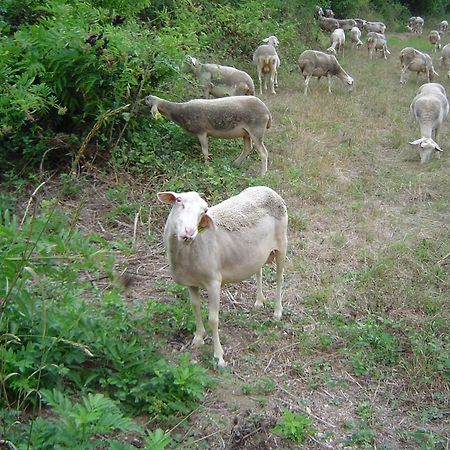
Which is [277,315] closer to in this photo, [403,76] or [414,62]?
[403,76]

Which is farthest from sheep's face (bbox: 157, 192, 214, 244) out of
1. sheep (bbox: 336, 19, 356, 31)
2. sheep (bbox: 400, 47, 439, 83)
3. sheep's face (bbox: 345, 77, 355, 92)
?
sheep (bbox: 336, 19, 356, 31)

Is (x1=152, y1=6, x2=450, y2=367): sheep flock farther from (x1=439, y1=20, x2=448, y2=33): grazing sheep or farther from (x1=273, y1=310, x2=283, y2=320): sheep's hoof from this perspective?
(x1=439, y1=20, x2=448, y2=33): grazing sheep

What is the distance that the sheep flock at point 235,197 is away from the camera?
13.8 ft

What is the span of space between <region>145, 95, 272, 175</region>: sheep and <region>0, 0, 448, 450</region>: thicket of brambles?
334 millimetres

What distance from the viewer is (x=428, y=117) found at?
10906mm

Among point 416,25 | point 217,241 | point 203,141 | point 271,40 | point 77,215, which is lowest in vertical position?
point 416,25

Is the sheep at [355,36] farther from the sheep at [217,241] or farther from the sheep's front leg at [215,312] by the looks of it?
the sheep's front leg at [215,312]

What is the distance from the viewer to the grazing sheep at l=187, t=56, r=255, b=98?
10.7 meters

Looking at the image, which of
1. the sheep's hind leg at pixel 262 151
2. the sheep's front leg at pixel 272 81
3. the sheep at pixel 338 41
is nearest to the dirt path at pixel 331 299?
the sheep's hind leg at pixel 262 151

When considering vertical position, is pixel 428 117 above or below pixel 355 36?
above

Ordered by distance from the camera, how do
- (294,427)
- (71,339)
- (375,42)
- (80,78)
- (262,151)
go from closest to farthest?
1. (71,339)
2. (294,427)
3. (80,78)
4. (262,151)
5. (375,42)

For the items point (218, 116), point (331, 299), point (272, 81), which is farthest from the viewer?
point (272, 81)

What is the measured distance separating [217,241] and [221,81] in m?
7.16

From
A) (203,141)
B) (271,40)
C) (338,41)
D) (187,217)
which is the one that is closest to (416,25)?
(338,41)
